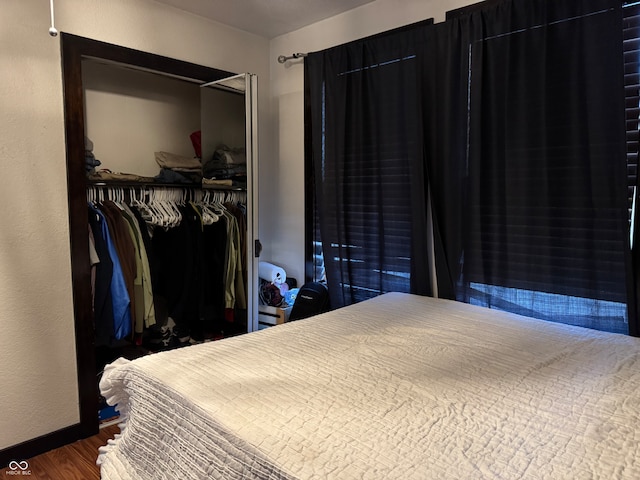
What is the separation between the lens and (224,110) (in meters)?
3.04

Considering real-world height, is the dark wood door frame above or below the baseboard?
above

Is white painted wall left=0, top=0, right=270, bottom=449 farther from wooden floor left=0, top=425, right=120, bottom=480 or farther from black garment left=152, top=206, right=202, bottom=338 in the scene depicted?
black garment left=152, top=206, right=202, bottom=338

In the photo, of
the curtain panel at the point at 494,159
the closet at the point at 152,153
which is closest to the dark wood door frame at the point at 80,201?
the closet at the point at 152,153

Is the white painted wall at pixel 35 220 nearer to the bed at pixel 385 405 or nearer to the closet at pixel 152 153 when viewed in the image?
the closet at pixel 152 153

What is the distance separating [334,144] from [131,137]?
147 cm

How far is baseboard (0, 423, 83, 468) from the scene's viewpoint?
2195mm

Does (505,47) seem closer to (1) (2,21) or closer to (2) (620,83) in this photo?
(2) (620,83)

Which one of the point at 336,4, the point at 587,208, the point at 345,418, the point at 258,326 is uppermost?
the point at 336,4

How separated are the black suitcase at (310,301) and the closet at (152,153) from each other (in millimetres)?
281

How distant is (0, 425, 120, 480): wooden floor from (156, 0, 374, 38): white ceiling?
2.56 meters

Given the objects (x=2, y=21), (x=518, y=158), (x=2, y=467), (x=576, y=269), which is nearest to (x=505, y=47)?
(x=518, y=158)

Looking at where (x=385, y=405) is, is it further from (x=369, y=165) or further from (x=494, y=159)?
(x=369, y=165)

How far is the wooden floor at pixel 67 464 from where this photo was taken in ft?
7.02

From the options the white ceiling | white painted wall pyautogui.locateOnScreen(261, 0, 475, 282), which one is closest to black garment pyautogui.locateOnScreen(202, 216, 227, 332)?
white painted wall pyautogui.locateOnScreen(261, 0, 475, 282)
